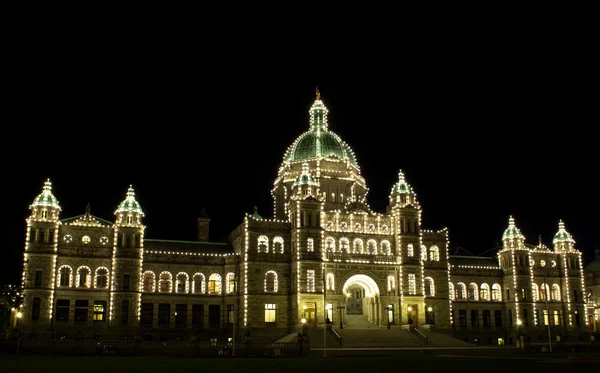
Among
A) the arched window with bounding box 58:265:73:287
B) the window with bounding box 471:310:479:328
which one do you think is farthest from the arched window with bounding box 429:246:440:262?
the arched window with bounding box 58:265:73:287

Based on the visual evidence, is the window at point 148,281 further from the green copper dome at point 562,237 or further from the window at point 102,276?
the green copper dome at point 562,237

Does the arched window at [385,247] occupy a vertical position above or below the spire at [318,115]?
below

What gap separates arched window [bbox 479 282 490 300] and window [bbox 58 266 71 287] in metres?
61.9

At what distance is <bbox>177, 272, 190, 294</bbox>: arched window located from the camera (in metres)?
92.8

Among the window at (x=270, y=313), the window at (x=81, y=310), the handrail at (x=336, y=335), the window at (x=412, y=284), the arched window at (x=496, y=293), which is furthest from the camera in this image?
the arched window at (x=496, y=293)

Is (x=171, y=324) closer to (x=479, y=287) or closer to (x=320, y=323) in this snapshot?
(x=320, y=323)

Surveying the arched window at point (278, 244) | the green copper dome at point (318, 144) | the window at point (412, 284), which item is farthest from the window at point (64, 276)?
the window at point (412, 284)

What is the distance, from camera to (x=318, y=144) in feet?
344

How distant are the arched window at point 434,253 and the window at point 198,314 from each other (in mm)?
34187

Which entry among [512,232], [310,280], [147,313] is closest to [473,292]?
[512,232]

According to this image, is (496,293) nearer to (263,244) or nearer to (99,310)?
(263,244)

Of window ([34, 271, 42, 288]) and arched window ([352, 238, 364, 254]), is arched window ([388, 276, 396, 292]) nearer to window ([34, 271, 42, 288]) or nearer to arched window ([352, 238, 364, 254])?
arched window ([352, 238, 364, 254])

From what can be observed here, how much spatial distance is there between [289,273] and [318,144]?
74.8 ft

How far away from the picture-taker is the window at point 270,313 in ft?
294
